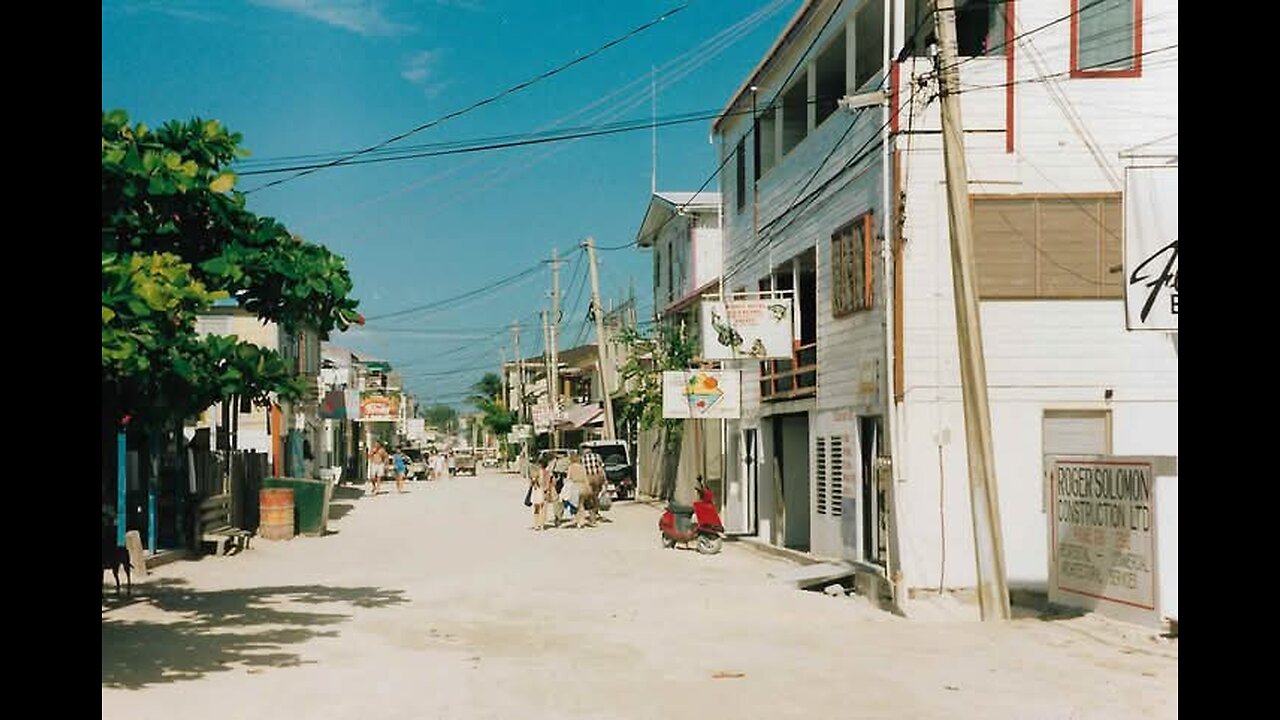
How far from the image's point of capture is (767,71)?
94.2 feet

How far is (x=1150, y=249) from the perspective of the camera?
563 inches

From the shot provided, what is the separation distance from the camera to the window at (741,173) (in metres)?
31.5

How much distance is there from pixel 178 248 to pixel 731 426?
69.1 feet

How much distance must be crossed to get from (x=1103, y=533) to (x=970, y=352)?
250cm

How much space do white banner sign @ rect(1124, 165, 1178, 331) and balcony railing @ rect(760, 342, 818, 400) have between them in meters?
10.6

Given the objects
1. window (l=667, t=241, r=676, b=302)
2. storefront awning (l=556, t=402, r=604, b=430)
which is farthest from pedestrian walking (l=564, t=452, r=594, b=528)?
storefront awning (l=556, t=402, r=604, b=430)

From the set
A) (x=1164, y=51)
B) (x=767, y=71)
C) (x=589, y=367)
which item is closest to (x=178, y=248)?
(x=1164, y=51)

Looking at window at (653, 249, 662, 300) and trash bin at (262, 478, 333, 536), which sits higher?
window at (653, 249, 662, 300)

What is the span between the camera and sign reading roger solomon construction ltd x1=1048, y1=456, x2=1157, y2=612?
1500 cm

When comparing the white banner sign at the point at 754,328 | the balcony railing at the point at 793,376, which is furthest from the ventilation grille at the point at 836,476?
the white banner sign at the point at 754,328

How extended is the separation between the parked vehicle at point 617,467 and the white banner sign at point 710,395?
56.4 ft

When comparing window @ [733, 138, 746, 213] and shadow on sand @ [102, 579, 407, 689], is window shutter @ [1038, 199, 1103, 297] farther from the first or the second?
window @ [733, 138, 746, 213]
